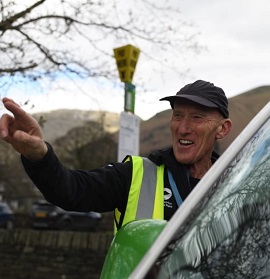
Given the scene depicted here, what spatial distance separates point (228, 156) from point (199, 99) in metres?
0.74

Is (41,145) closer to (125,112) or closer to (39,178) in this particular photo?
(39,178)

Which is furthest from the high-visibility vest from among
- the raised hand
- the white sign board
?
the white sign board

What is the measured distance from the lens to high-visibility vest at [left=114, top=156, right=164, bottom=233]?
2318 mm

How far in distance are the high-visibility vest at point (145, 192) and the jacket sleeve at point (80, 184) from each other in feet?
0.11

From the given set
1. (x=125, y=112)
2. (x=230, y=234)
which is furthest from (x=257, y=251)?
(x=125, y=112)

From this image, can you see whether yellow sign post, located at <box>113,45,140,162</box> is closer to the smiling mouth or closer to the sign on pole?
the sign on pole

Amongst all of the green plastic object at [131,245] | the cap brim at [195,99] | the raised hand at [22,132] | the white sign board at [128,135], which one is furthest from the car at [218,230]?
the white sign board at [128,135]

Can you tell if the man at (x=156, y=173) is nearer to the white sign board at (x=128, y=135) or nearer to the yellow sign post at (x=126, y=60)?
the white sign board at (x=128, y=135)

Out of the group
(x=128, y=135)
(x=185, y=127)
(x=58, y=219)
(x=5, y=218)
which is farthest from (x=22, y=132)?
(x=5, y=218)

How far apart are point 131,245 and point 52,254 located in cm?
1234

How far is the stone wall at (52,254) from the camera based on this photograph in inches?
526

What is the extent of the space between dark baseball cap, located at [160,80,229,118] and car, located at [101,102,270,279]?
617 millimetres

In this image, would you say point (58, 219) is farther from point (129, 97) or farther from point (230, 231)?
point (230, 231)

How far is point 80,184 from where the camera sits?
236 cm
